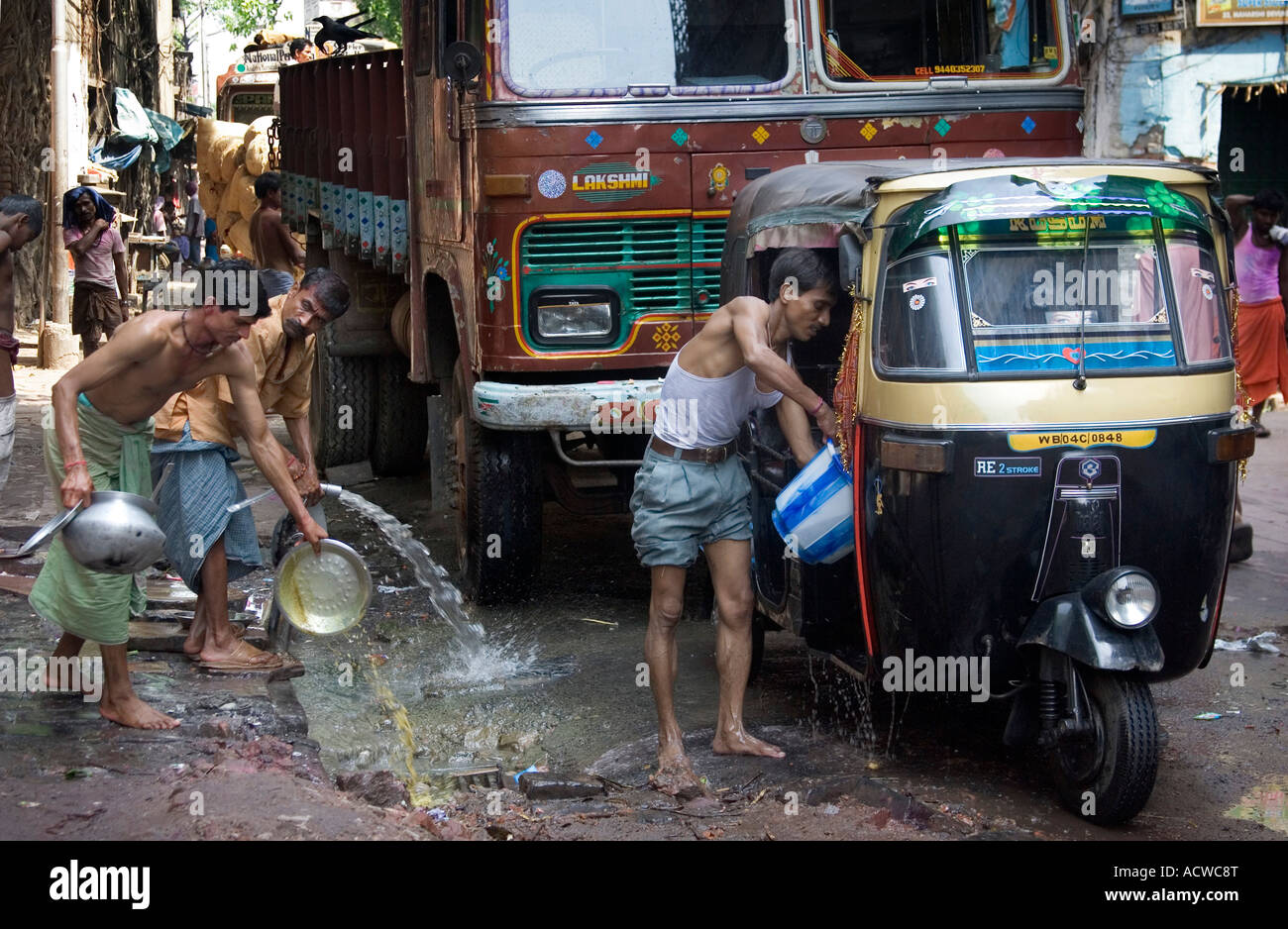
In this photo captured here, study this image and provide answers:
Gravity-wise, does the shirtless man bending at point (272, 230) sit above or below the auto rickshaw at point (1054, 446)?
above

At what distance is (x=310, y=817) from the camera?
3.89 m

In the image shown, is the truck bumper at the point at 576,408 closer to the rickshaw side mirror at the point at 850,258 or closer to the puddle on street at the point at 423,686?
the puddle on street at the point at 423,686

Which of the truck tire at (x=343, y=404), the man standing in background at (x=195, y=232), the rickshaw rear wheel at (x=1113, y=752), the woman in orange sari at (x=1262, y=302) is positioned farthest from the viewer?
the man standing in background at (x=195, y=232)

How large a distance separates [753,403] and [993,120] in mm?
2468

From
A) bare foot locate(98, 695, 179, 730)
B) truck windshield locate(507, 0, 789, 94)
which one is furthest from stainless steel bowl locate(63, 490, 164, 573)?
truck windshield locate(507, 0, 789, 94)

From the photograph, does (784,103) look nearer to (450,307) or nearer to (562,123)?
(562,123)

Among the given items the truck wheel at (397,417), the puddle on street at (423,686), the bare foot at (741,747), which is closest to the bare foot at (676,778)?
the bare foot at (741,747)

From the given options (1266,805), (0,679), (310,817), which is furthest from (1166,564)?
(0,679)

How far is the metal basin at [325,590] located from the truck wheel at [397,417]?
4568 mm

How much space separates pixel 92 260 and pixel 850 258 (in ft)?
34.4

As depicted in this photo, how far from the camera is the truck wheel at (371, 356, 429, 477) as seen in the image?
9688mm

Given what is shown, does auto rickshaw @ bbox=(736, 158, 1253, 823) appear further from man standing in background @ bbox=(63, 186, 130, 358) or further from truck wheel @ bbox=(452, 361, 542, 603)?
man standing in background @ bbox=(63, 186, 130, 358)

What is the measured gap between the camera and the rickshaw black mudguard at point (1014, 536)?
4.11 m

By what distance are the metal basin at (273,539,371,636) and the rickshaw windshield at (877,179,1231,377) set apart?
81.0 inches
